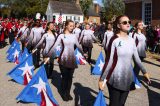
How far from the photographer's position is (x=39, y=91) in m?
8.53

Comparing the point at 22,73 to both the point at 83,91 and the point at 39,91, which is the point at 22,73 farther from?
the point at 39,91

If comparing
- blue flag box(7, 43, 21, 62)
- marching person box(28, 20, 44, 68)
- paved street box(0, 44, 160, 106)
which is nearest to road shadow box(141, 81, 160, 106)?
paved street box(0, 44, 160, 106)

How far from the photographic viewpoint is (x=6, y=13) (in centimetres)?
9331

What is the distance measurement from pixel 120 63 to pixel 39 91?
3148 mm

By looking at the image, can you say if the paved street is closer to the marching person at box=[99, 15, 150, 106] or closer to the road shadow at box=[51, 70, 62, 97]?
the road shadow at box=[51, 70, 62, 97]

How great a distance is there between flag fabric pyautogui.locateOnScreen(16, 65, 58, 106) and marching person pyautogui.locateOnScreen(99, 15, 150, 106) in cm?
260

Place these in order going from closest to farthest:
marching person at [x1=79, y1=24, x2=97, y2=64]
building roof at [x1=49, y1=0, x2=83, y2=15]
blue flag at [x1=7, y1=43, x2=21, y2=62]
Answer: marching person at [x1=79, y1=24, x2=97, y2=64]
blue flag at [x1=7, y1=43, x2=21, y2=62]
building roof at [x1=49, y1=0, x2=83, y2=15]

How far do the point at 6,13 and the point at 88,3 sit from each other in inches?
920

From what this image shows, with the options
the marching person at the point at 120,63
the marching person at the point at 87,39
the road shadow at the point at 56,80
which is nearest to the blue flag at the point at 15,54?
the marching person at the point at 87,39

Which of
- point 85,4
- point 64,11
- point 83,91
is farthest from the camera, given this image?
point 85,4

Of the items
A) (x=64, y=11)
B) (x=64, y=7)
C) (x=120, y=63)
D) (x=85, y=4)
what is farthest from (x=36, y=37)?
(x=85, y=4)

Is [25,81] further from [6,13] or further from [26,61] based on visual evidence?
[6,13]

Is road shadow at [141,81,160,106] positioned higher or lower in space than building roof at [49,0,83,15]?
lower

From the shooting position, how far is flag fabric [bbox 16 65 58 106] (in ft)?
27.5
